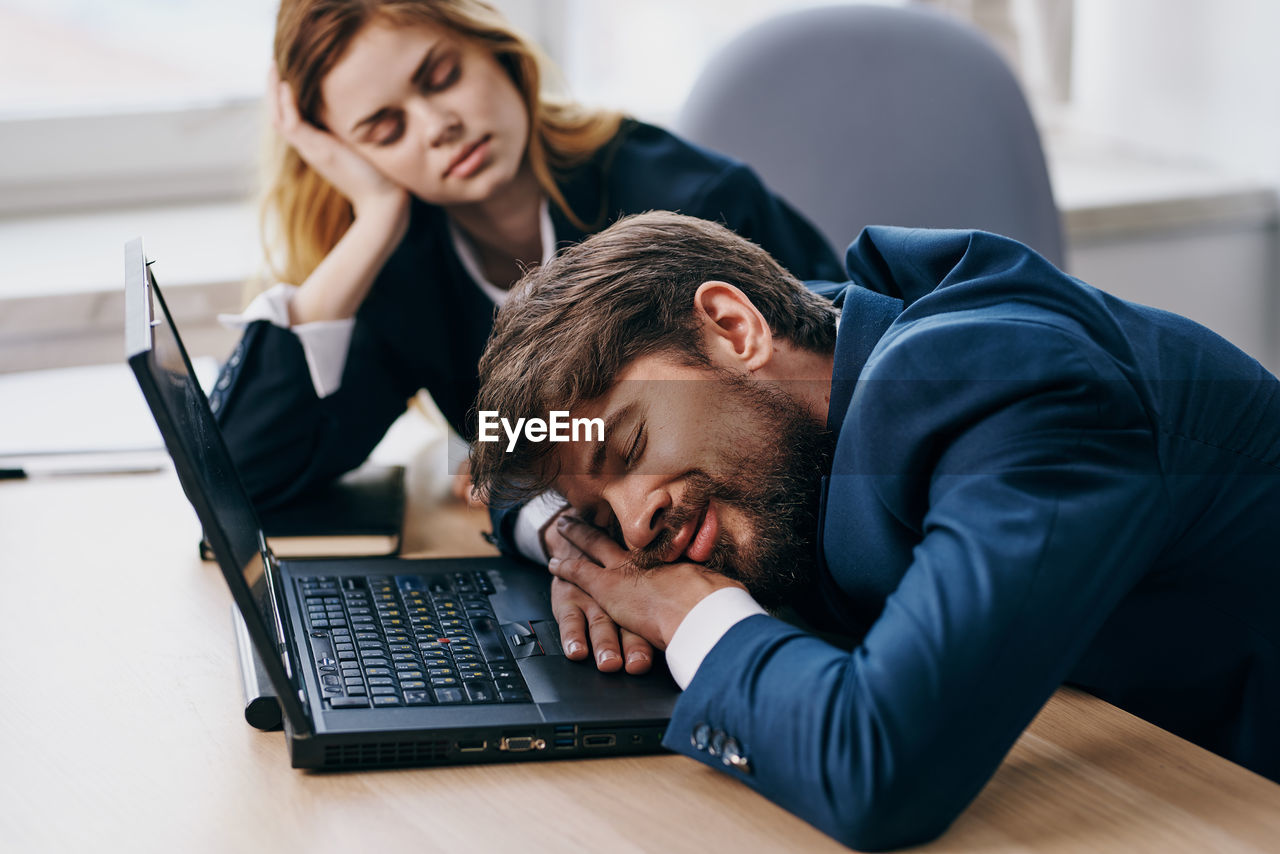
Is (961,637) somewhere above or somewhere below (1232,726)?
above

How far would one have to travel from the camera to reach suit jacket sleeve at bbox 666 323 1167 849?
708mm

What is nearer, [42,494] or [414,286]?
[42,494]

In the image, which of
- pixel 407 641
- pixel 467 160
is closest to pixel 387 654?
pixel 407 641

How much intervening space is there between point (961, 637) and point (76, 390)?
4.92 ft

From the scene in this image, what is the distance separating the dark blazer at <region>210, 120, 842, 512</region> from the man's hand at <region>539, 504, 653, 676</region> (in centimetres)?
46

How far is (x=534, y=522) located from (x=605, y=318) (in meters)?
0.23

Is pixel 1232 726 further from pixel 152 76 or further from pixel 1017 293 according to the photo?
pixel 152 76

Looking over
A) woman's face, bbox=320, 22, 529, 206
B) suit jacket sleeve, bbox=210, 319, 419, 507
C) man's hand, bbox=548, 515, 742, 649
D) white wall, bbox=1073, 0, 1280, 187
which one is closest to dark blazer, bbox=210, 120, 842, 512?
suit jacket sleeve, bbox=210, 319, 419, 507

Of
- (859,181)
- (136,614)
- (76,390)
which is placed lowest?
(76,390)

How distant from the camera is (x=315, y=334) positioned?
138 cm

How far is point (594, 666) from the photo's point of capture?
0.91 meters

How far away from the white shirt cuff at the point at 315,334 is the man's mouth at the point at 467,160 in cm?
20

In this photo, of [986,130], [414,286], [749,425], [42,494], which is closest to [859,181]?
[986,130]

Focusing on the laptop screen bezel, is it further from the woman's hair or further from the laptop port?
the woman's hair
